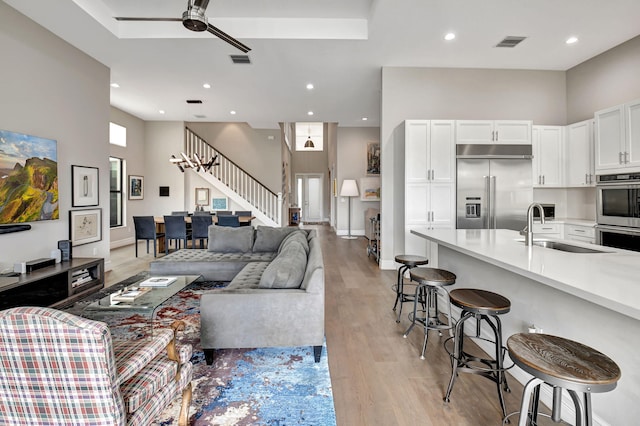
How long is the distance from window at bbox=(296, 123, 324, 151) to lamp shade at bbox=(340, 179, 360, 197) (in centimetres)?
686

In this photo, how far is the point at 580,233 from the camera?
4.68 m

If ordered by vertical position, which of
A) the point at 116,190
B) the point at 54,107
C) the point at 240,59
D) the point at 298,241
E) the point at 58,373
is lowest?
the point at 58,373

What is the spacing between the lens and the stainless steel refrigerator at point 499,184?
4828mm

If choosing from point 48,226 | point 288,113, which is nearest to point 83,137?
point 48,226

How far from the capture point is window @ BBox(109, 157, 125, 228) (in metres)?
7.89

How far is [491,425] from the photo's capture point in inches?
72.1

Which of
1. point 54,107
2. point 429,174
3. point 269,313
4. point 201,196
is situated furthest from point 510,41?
point 201,196

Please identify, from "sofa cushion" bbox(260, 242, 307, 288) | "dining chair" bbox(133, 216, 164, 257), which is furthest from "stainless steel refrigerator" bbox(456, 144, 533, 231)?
"dining chair" bbox(133, 216, 164, 257)

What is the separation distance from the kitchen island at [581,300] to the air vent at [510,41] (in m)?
3.32

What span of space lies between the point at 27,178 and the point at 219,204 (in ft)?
19.4

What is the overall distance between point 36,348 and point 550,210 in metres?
6.26

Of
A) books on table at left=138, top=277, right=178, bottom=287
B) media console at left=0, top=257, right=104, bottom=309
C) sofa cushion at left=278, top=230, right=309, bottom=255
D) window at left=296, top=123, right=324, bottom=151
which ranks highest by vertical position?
window at left=296, top=123, right=324, bottom=151

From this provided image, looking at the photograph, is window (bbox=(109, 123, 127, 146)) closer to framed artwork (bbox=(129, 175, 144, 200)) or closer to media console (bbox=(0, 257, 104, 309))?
framed artwork (bbox=(129, 175, 144, 200))

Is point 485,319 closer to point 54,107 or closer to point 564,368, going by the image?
point 564,368
